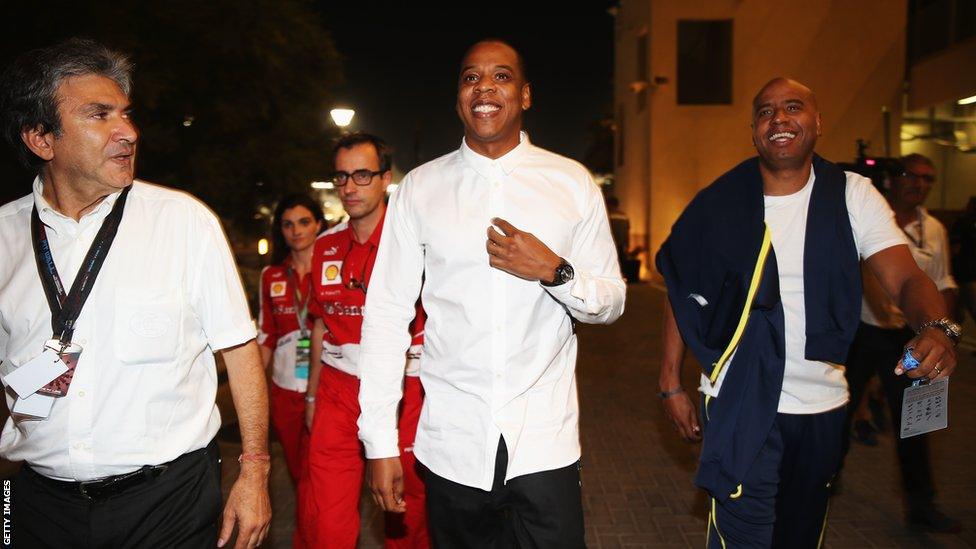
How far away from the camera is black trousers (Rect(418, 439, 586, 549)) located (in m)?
2.68

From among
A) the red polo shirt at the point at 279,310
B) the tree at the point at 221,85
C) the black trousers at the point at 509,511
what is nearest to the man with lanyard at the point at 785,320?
the black trousers at the point at 509,511

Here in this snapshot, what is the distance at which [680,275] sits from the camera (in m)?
3.50

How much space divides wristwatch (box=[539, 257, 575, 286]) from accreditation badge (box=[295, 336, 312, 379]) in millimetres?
2873

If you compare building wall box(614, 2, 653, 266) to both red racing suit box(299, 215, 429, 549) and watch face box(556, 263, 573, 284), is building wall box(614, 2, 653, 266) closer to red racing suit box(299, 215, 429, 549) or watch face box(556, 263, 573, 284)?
red racing suit box(299, 215, 429, 549)

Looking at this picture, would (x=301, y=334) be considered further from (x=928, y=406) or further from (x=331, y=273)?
(x=928, y=406)

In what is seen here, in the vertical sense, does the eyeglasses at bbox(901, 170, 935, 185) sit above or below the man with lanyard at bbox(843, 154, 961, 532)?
above

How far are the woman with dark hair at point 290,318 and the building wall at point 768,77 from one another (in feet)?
71.3

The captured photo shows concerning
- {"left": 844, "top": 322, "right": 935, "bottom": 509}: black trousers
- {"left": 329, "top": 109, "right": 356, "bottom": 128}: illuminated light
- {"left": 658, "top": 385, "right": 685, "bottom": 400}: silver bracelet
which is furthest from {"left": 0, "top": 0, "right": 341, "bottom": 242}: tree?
{"left": 658, "top": 385, "right": 685, "bottom": 400}: silver bracelet

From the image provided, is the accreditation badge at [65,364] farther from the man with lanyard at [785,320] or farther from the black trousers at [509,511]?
the man with lanyard at [785,320]

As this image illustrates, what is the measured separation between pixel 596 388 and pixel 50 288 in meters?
7.69

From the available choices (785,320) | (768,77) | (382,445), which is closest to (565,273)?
(382,445)

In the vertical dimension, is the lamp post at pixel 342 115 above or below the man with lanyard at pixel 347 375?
above

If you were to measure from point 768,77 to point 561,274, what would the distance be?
25704 mm

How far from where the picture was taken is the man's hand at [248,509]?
2.51 metres
